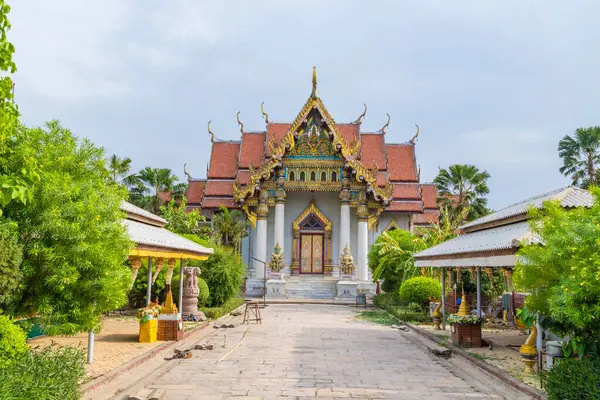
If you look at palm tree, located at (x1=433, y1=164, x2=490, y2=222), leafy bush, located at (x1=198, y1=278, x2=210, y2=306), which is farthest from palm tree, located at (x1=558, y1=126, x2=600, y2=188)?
leafy bush, located at (x1=198, y1=278, x2=210, y2=306)

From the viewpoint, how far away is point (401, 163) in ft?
113

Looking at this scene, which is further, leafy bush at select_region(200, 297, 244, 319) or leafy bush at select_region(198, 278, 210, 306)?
leafy bush at select_region(198, 278, 210, 306)

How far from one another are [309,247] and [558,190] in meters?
20.1

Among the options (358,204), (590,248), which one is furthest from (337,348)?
(358,204)

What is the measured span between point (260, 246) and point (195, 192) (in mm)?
7073

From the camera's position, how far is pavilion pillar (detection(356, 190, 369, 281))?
2950 centimetres

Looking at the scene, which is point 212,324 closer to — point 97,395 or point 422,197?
point 97,395

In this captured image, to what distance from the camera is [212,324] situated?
665 inches

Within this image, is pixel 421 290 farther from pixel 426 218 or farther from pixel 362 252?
pixel 426 218

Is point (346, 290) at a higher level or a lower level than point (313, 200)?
lower

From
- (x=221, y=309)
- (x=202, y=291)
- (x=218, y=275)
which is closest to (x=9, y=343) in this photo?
(x=202, y=291)

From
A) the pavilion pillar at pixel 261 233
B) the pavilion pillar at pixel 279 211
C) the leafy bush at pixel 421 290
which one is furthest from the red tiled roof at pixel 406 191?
the leafy bush at pixel 421 290

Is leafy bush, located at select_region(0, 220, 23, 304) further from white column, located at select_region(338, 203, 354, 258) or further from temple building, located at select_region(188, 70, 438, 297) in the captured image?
white column, located at select_region(338, 203, 354, 258)

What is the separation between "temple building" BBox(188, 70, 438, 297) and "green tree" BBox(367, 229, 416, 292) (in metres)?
4.45
